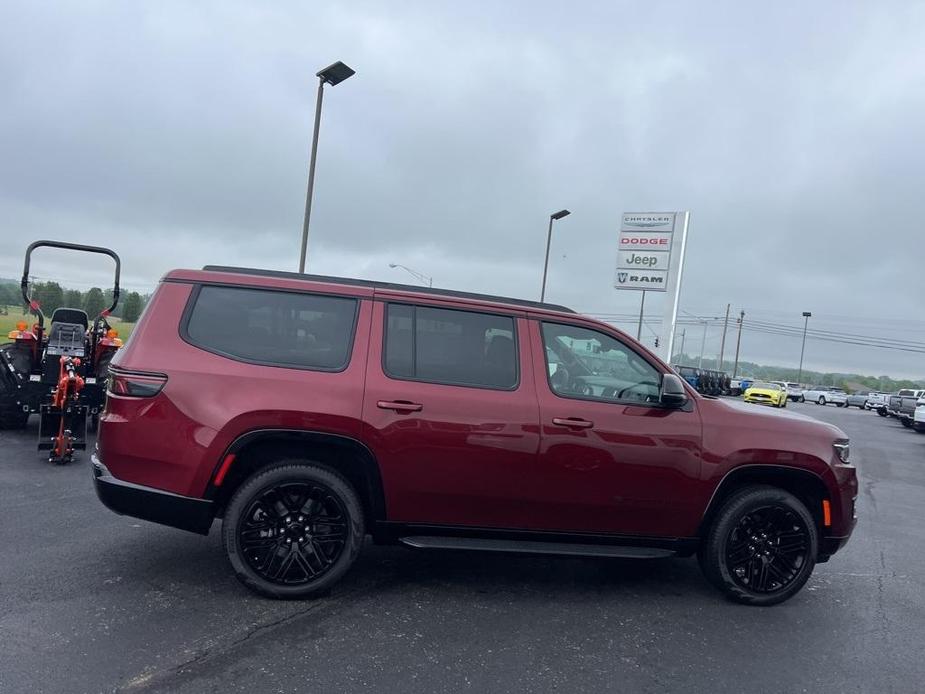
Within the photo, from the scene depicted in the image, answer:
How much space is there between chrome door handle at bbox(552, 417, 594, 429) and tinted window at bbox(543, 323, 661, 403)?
177 mm

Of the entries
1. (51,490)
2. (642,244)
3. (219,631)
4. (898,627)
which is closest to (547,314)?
(219,631)

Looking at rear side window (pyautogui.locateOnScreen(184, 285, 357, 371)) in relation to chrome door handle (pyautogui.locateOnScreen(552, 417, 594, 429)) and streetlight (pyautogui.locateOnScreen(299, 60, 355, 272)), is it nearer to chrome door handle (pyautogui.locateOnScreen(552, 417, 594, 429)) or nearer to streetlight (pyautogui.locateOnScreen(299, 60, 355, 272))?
chrome door handle (pyautogui.locateOnScreen(552, 417, 594, 429))

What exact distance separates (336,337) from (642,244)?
27.0 metres

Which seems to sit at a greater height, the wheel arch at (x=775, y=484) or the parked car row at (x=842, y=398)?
→ the wheel arch at (x=775, y=484)

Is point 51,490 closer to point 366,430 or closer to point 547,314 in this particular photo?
point 366,430

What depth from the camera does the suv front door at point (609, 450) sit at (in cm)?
429

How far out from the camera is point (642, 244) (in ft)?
96.8

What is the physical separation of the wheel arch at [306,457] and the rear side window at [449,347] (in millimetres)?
550

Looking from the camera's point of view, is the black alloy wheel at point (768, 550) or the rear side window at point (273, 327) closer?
the rear side window at point (273, 327)

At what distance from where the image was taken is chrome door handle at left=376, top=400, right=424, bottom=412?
4.12 metres

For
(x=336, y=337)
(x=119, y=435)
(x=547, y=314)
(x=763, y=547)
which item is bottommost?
(x=763, y=547)

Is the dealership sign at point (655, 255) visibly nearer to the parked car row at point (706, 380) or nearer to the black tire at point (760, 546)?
the parked car row at point (706, 380)

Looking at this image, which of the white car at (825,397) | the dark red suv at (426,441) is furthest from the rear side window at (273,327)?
the white car at (825,397)

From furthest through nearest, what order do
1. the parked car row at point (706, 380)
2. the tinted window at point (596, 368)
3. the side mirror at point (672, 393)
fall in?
1. the parked car row at point (706, 380)
2. the tinted window at point (596, 368)
3. the side mirror at point (672, 393)
